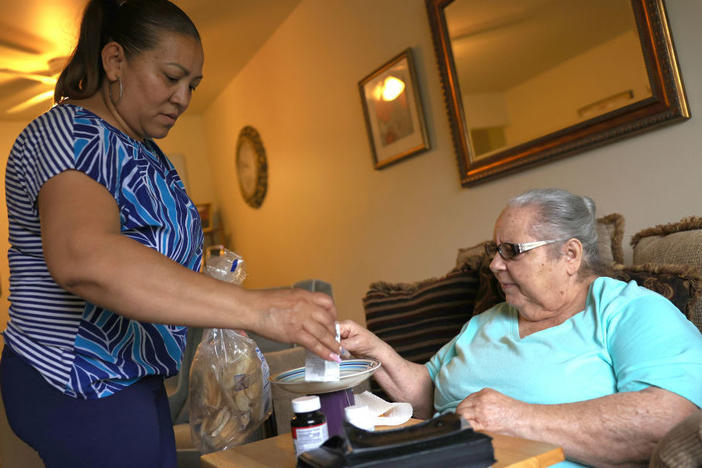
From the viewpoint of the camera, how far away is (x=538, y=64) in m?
2.49

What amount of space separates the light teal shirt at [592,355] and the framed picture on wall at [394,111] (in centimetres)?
179

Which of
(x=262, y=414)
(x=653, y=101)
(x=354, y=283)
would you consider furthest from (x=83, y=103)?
(x=354, y=283)

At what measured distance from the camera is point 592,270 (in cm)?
159

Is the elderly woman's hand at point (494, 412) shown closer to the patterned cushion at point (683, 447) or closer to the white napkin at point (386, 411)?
the white napkin at point (386, 411)

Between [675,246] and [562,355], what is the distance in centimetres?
47

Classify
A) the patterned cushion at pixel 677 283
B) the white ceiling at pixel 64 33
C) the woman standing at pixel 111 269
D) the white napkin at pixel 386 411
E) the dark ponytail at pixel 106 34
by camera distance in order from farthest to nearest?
Result: the white ceiling at pixel 64 33
the patterned cushion at pixel 677 283
the white napkin at pixel 386 411
the dark ponytail at pixel 106 34
the woman standing at pixel 111 269

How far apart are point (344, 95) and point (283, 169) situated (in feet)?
4.22

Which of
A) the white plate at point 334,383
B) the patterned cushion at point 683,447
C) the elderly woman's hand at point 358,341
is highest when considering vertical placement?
the elderly woman's hand at point 358,341

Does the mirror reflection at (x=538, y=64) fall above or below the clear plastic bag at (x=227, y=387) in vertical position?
above

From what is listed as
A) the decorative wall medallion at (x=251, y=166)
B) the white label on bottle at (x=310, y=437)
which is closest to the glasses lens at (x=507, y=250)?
the white label on bottle at (x=310, y=437)

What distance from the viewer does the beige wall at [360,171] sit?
84.4 inches

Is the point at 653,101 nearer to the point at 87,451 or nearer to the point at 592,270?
the point at 592,270

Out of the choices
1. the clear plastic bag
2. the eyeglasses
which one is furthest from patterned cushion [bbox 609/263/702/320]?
the clear plastic bag

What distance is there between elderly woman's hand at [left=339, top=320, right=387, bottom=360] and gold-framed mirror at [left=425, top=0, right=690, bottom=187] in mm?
1209
